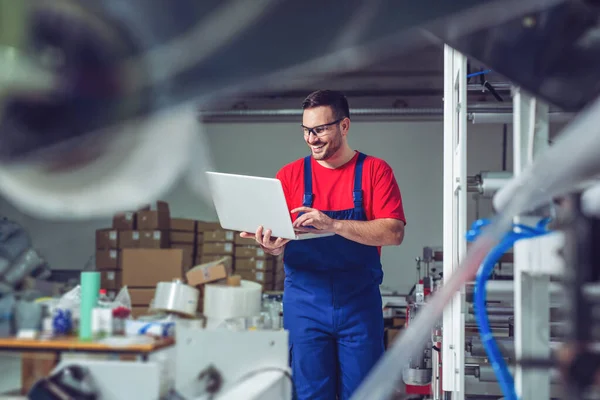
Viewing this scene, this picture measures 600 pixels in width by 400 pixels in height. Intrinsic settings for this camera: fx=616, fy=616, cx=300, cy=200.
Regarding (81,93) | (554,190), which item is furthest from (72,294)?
(554,190)

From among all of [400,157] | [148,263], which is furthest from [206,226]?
[400,157]

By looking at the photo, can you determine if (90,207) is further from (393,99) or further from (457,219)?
(393,99)

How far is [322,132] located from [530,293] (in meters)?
1.00

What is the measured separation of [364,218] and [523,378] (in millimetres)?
900

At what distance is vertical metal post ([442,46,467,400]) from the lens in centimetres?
190

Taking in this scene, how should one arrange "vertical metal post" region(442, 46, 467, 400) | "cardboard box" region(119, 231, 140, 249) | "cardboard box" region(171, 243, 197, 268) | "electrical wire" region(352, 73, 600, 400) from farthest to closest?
1. "cardboard box" region(171, 243, 197, 268)
2. "cardboard box" region(119, 231, 140, 249)
3. "vertical metal post" region(442, 46, 467, 400)
4. "electrical wire" region(352, 73, 600, 400)

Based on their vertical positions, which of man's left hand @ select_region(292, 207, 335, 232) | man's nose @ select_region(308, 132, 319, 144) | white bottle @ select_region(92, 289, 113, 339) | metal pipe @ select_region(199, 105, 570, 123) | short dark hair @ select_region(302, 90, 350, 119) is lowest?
white bottle @ select_region(92, 289, 113, 339)

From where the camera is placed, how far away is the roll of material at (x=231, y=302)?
1015 mm

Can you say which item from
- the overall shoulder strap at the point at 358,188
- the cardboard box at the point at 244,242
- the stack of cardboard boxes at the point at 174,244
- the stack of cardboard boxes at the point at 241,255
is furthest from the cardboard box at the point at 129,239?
the overall shoulder strap at the point at 358,188

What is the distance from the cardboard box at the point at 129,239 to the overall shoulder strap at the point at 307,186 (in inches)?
137

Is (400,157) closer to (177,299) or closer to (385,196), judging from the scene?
(385,196)

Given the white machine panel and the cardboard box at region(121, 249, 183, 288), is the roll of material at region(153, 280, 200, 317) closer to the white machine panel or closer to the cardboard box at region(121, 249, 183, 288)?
the white machine panel

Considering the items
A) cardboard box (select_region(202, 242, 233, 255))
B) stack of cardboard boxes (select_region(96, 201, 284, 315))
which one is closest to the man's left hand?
stack of cardboard boxes (select_region(96, 201, 284, 315))

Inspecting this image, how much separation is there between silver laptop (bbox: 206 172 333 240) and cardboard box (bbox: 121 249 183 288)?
2.33m
